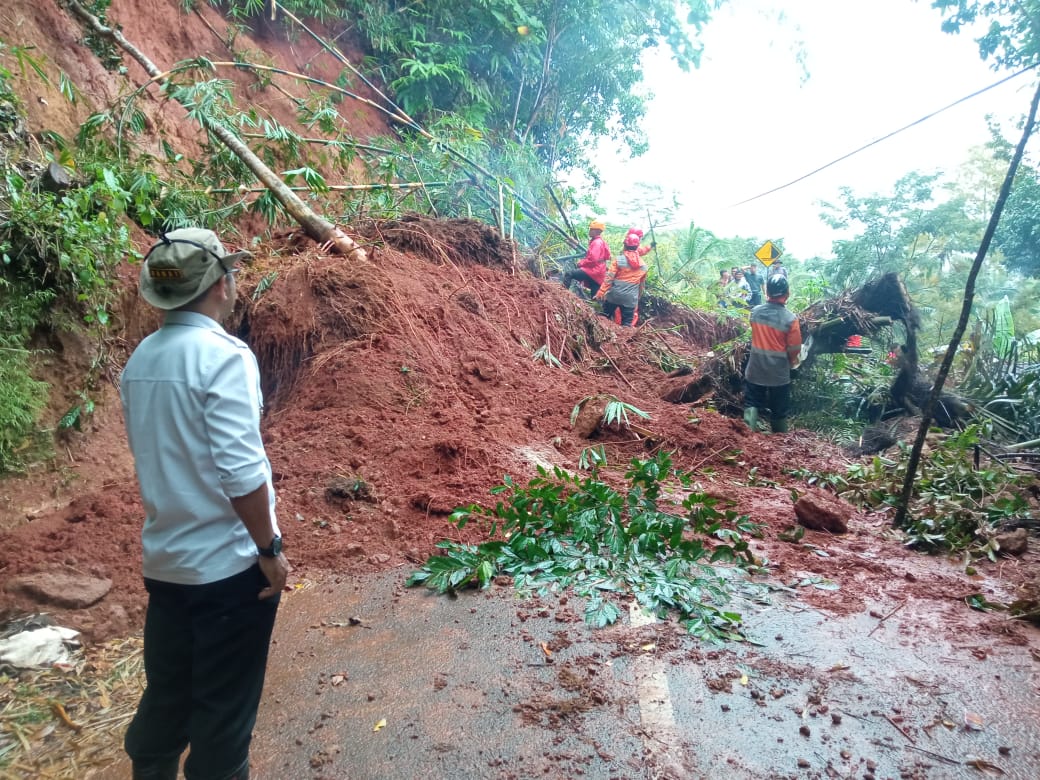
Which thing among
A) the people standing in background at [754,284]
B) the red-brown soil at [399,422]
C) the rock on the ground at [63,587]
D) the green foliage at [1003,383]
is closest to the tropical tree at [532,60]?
the red-brown soil at [399,422]

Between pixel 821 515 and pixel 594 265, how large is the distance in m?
8.04

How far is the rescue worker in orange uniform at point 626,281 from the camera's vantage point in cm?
1114

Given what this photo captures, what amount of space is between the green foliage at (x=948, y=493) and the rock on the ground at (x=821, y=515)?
44 cm

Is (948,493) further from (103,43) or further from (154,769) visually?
(103,43)

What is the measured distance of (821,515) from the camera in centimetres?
451

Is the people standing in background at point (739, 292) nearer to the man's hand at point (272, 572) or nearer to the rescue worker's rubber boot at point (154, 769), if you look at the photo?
the man's hand at point (272, 572)

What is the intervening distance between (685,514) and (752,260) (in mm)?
18396

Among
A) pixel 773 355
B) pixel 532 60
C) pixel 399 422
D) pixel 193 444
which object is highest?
pixel 532 60

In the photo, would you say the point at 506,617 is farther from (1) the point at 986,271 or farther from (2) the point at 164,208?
(1) the point at 986,271

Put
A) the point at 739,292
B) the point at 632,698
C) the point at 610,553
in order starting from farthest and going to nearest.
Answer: the point at 739,292 → the point at 610,553 → the point at 632,698

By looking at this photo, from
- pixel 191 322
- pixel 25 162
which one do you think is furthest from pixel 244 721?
pixel 25 162

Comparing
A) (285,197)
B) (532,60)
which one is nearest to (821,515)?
(285,197)

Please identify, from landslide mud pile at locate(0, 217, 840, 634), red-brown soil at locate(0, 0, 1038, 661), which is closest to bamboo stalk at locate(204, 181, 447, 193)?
red-brown soil at locate(0, 0, 1038, 661)

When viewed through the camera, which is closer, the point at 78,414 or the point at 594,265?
the point at 78,414
